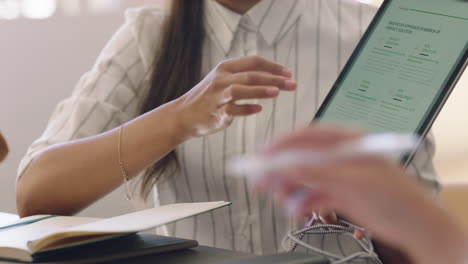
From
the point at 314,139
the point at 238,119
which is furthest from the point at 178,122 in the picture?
the point at 314,139

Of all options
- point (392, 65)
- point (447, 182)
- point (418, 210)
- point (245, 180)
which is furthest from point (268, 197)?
point (447, 182)

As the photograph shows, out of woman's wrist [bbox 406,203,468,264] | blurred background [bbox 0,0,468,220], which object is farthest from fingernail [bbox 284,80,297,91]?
blurred background [bbox 0,0,468,220]

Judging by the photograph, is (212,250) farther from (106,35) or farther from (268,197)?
(106,35)

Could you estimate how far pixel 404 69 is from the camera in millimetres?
694

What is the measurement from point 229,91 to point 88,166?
0.79 ft

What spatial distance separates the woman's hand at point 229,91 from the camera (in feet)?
2.27

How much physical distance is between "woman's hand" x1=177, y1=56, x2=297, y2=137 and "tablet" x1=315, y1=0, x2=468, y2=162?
2.9 inches

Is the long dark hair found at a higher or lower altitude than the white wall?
higher

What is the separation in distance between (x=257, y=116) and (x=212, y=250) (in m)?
0.40

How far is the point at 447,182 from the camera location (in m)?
1.79

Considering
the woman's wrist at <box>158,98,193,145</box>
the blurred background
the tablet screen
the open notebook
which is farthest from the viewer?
the blurred background

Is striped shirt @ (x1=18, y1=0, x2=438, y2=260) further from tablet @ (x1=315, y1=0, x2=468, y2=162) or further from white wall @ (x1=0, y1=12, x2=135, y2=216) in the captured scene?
white wall @ (x1=0, y1=12, x2=135, y2=216)

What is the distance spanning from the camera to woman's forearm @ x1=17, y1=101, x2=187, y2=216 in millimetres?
832

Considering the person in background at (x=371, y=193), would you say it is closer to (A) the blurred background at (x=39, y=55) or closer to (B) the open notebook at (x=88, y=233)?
(B) the open notebook at (x=88, y=233)
